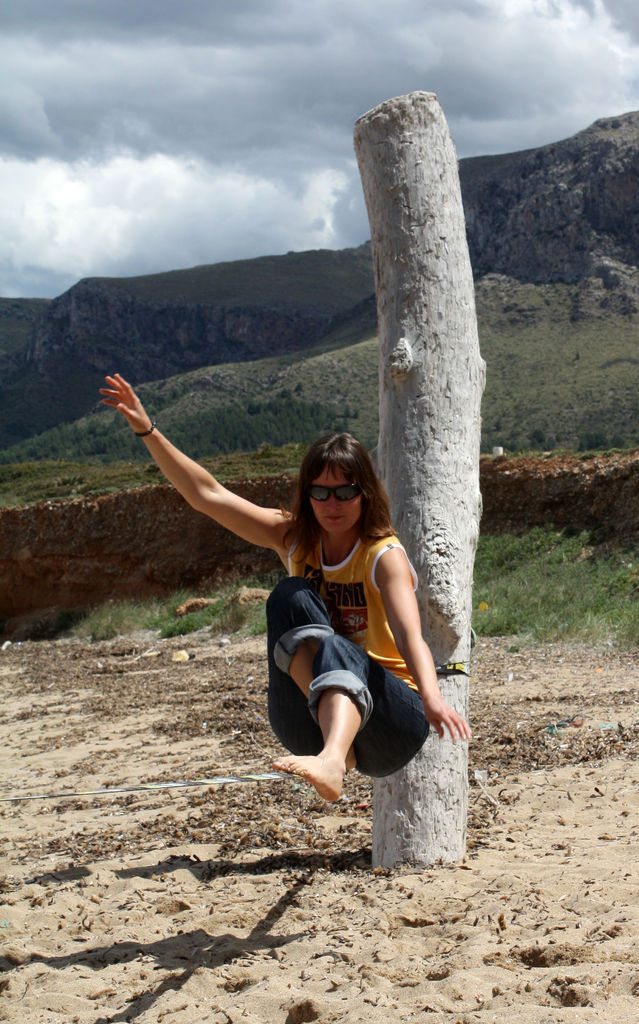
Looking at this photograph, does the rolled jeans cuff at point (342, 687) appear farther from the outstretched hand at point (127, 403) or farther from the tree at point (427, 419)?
the outstretched hand at point (127, 403)

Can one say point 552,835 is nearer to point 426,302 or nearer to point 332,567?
point 332,567

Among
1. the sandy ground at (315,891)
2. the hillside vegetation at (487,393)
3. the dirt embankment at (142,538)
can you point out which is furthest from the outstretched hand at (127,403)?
the hillside vegetation at (487,393)

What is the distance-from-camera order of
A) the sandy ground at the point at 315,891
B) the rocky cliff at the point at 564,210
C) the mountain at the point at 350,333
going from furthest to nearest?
the rocky cliff at the point at 564,210 → the mountain at the point at 350,333 → the sandy ground at the point at 315,891

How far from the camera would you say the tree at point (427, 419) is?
358 cm

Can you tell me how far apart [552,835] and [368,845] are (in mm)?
792

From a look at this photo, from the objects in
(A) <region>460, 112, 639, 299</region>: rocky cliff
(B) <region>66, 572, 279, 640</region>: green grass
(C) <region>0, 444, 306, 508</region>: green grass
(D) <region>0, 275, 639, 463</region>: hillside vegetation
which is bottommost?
(B) <region>66, 572, 279, 640</region>: green grass

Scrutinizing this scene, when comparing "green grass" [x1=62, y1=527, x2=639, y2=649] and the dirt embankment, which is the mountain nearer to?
the dirt embankment

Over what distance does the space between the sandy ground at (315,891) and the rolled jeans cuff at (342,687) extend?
2.62ft

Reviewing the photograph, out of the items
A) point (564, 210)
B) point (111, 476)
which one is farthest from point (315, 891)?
point (564, 210)

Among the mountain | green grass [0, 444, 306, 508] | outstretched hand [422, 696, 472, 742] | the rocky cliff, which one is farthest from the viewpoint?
the rocky cliff

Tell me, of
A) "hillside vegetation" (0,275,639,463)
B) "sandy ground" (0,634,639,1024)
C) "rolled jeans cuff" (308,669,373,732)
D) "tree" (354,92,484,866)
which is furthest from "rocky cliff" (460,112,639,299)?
"rolled jeans cuff" (308,669,373,732)

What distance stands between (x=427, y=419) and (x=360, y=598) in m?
0.83

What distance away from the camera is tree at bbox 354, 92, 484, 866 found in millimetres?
3576

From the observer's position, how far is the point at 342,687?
9.14ft
